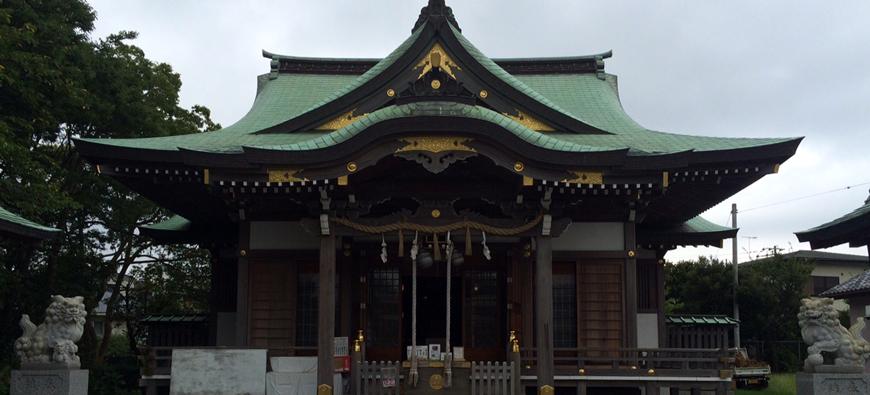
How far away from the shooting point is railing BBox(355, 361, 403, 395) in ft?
41.8

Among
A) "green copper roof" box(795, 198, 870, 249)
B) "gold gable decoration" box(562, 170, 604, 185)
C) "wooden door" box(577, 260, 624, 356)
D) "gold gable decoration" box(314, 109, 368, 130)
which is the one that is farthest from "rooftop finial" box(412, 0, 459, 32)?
"green copper roof" box(795, 198, 870, 249)

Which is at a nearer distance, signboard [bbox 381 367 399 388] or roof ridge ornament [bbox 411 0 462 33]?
signboard [bbox 381 367 399 388]

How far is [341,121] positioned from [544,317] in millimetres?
5376

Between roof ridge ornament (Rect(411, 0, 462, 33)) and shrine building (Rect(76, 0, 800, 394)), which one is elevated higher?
roof ridge ornament (Rect(411, 0, 462, 33))

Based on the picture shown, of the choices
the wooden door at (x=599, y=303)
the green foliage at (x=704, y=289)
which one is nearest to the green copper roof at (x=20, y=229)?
the wooden door at (x=599, y=303)

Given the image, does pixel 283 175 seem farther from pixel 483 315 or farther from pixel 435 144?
pixel 483 315

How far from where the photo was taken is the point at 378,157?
12.5 meters

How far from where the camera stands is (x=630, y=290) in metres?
14.4

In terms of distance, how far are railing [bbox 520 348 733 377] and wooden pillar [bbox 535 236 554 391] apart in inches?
24.9

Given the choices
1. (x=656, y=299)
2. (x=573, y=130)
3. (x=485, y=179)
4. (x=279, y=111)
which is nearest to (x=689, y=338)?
(x=656, y=299)

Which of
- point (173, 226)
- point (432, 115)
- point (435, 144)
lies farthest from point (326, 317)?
point (173, 226)

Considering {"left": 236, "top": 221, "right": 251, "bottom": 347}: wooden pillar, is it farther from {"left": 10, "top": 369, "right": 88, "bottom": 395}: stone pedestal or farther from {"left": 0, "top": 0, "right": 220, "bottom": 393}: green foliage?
{"left": 0, "top": 0, "right": 220, "bottom": 393}: green foliage

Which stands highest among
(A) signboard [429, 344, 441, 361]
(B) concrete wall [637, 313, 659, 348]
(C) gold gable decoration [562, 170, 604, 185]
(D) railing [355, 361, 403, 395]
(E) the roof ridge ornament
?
(E) the roof ridge ornament

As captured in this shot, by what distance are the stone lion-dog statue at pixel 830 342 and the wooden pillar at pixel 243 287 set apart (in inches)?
362
